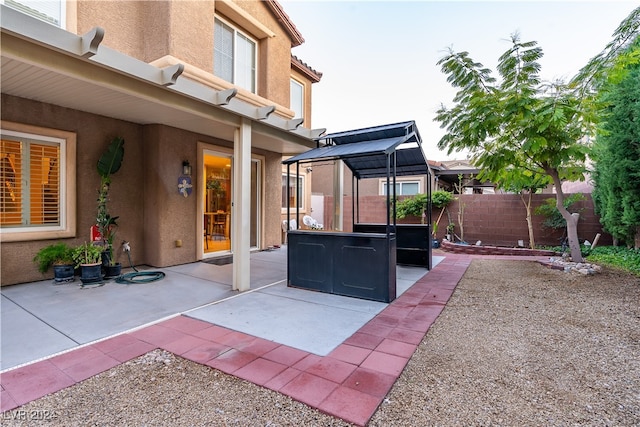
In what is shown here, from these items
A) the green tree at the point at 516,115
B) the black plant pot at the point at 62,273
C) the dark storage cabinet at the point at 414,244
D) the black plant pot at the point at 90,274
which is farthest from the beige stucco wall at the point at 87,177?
the green tree at the point at 516,115

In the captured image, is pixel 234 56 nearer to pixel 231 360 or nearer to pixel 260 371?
pixel 231 360

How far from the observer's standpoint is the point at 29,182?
5273 millimetres

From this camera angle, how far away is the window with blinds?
5035mm

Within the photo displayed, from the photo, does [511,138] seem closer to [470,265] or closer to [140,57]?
[470,265]

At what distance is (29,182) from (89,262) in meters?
1.65

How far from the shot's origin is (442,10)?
8734mm

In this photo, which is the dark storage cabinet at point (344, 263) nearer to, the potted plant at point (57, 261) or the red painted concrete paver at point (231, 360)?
the red painted concrete paver at point (231, 360)

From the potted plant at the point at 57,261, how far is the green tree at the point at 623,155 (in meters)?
10.0

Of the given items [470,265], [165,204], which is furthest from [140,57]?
[470,265]

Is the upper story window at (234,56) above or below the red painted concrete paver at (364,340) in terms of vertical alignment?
above

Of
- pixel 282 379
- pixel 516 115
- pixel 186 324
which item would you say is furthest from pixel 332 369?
pixel 516 115

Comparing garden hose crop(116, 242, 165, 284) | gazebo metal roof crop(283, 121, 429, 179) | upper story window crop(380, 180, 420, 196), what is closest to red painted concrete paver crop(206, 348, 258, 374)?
gazebo metal roof crop(283, 121, 429, 179)

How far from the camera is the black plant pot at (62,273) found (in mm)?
5242

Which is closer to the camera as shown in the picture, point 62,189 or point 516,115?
point 62,189
